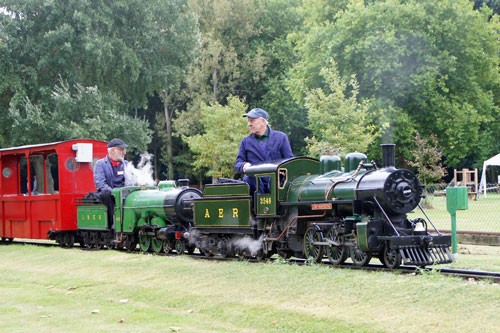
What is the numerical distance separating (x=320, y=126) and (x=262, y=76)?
22.1 metres

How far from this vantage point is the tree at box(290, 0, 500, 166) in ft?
124

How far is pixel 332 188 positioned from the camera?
1102cm

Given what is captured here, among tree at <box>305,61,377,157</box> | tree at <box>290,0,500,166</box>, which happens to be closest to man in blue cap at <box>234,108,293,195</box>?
tree at <box>305,61,377,157</box>

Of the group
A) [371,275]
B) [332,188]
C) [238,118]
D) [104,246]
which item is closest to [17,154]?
[104,246]

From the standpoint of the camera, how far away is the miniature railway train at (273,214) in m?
10.5

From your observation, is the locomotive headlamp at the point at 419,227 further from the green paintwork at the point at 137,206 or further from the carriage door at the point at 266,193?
the green paintwork at the point at 137,206

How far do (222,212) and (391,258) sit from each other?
393 cm

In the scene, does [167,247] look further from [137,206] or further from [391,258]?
[391,258]

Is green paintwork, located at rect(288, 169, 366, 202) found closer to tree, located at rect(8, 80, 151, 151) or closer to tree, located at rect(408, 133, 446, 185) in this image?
tree, located at rect(408, 133, 446, 185)

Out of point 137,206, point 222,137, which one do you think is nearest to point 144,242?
point 137,206

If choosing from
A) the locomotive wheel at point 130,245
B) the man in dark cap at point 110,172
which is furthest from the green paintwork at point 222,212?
the man in dark cap at point 110,172

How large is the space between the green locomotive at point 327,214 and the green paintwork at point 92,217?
4124 mm

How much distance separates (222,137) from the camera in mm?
42844

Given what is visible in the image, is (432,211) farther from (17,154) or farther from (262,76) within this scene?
(262,76)
